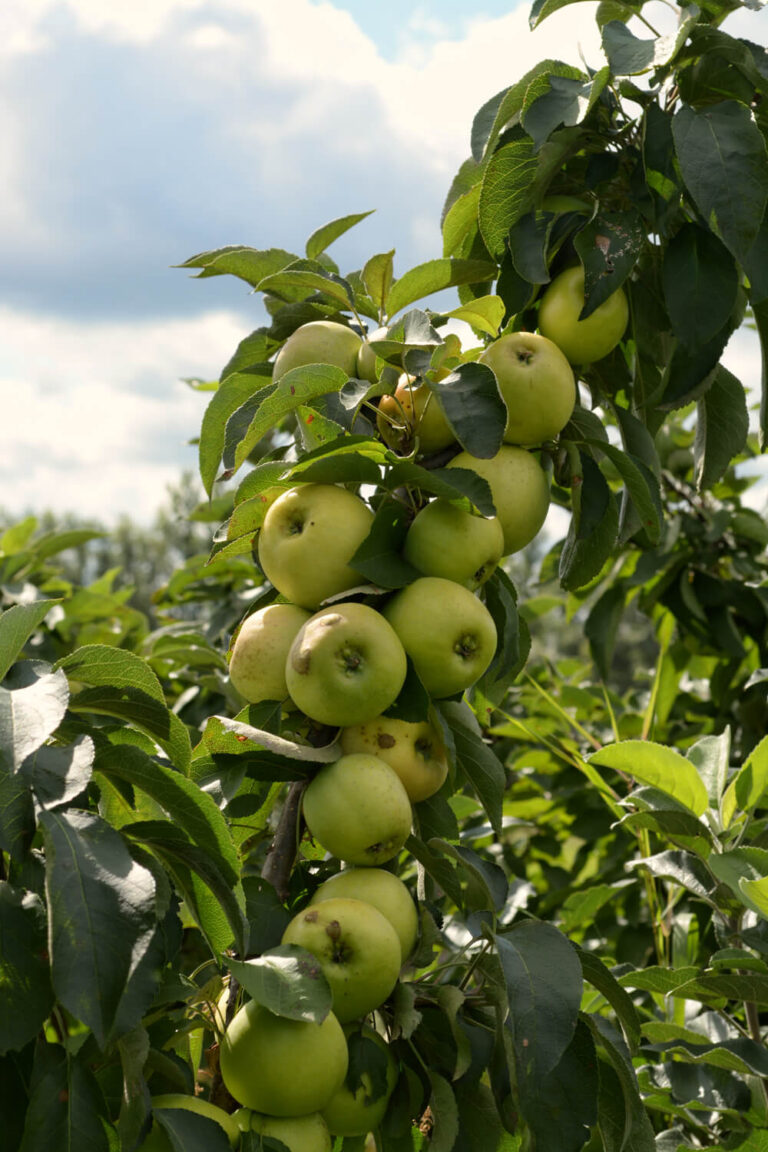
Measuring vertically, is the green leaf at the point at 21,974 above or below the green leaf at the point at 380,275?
below

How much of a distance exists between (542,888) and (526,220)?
2.43 metres

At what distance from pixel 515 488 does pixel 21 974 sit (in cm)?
77

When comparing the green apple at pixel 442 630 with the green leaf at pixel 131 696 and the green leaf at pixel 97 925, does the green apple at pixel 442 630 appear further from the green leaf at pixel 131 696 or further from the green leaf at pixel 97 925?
the green leaf at pixel 97 925

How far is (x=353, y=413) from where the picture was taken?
4.06 ft

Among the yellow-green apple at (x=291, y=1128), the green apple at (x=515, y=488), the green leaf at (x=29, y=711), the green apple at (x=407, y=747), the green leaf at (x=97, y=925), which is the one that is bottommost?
the yellow-green apple at (x=291, y=1128)

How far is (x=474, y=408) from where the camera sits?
3.82 feet

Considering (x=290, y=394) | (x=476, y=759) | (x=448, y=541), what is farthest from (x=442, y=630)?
(x=290, y=394)

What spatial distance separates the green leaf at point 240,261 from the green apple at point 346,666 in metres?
0.60

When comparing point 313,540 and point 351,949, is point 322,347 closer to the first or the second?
point 313,540

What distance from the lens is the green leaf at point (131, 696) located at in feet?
3.59

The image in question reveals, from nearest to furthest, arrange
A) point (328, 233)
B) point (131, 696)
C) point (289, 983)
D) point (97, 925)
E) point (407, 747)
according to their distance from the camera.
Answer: point (97, 925)
point (289, 983)
point (131, 696)
point (407, 747)
point (328, 233)

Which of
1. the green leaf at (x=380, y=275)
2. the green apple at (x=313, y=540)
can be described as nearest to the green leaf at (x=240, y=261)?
the green leaf at (x=380, y=275)

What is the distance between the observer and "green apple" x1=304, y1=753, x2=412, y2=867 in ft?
3.59

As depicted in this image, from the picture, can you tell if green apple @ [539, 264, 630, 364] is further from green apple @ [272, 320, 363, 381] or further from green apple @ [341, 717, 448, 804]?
green apple @ [341, 717, 448, 804]
